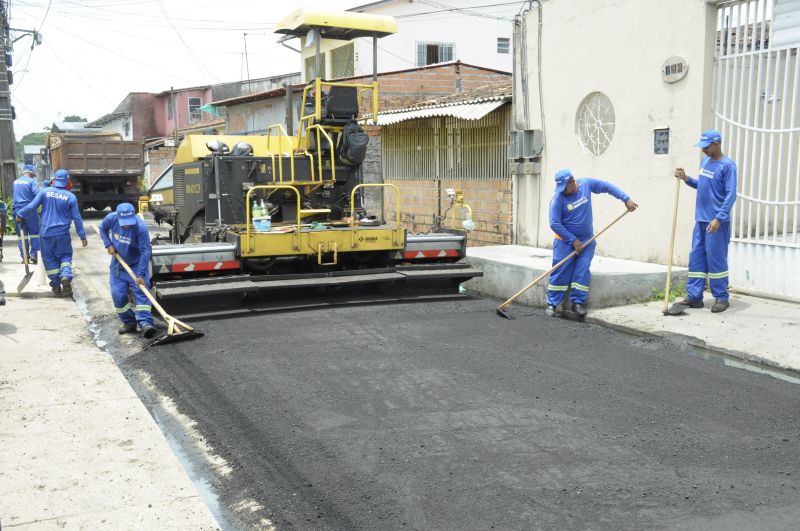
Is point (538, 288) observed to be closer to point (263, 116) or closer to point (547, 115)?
point (547, 115)

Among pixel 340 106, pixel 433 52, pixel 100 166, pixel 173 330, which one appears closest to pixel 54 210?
pixel 173 330

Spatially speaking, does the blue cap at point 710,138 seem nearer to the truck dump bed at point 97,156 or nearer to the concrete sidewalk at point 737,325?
the concrete sidewalk at point 737,325

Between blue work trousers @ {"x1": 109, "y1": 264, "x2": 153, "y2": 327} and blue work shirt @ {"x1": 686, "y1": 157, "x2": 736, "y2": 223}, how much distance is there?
17.7 ft

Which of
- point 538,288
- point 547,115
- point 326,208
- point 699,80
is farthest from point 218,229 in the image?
point 699,80

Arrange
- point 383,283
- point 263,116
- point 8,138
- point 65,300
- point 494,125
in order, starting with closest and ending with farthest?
point 383,283 → point 65,300 → point 494,125 → point 8,138 → point 263,116

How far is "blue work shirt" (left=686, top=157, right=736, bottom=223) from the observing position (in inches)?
289

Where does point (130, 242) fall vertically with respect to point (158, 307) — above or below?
above

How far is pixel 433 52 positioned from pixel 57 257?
22428 mm

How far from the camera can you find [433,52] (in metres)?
30.1

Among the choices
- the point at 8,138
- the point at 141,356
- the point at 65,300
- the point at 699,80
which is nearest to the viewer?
the point at 141,356

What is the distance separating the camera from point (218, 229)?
29.6 ft

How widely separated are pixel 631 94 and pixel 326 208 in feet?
12.8

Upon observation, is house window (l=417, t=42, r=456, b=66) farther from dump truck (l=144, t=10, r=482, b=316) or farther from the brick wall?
dump truck (l=144, t=10, r=482, b=316)

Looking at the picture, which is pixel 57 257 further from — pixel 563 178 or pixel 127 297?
pixel 563 178
